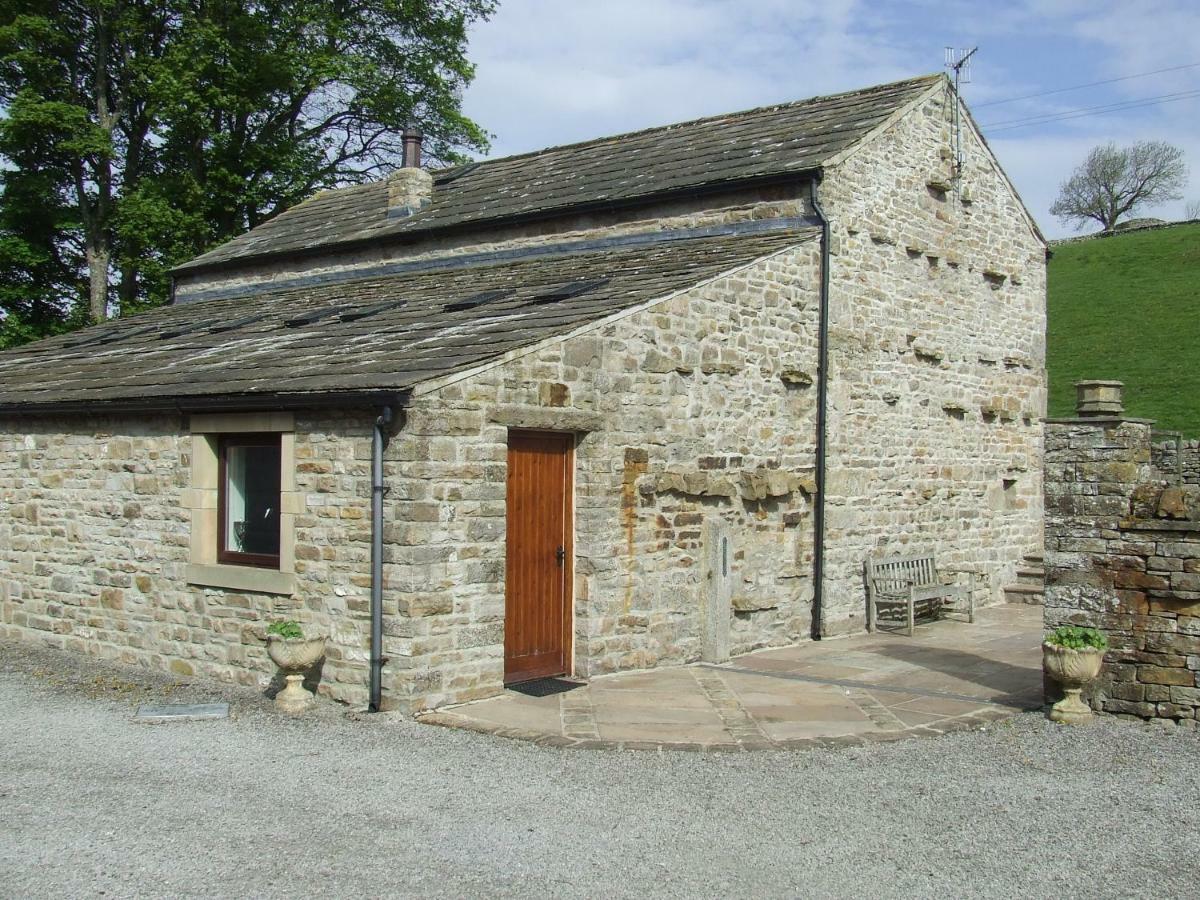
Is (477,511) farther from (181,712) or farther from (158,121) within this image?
(158,121)

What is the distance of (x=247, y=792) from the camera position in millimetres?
6211

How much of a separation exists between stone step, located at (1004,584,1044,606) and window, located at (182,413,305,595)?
10.2 meters

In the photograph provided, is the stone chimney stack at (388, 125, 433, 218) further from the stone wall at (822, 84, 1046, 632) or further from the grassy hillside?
the grassy hillside

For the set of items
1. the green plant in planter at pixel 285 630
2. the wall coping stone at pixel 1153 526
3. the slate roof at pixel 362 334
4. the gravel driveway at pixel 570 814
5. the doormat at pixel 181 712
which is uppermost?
the slate roof at pixel 362 334

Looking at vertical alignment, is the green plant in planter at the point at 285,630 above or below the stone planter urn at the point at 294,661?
above

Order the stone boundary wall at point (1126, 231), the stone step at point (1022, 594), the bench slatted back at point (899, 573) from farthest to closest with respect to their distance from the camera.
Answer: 1. the stone boundary wall at point (1126, 231)
2. the stone step at point (1022, 594)
3. the bench slatted back at point (899, 573)

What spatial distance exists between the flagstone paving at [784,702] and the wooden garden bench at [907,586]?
3.34ft

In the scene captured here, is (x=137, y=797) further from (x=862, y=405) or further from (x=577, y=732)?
(x=862, y=405)

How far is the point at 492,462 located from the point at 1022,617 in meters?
8.22

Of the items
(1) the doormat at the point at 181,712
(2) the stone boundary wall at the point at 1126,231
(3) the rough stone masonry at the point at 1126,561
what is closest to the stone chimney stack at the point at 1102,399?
(3) the rough stone masonry at the point at 1126,561

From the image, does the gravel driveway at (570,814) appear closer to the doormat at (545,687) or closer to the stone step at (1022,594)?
the doormat at (545,687)

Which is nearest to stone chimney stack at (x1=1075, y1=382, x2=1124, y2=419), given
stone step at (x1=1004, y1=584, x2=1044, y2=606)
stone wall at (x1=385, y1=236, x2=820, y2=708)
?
stone wall at (x1=385, y1=236, x2=820, y2=708)

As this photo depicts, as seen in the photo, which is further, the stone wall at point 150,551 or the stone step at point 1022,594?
the stone step at point 1022,594

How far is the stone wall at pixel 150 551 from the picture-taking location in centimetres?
845
